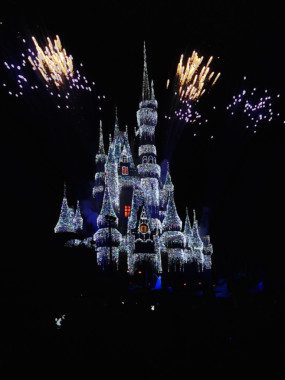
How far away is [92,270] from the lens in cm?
2575

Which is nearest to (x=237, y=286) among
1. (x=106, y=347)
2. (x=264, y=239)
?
(x=106, y=347)

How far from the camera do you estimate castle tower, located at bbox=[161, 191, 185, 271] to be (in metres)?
39.7

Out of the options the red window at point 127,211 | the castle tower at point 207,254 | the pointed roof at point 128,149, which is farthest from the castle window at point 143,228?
the castle tower at point 207,254

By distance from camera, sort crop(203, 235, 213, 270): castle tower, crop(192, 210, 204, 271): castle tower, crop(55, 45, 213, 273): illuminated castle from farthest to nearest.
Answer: crop(203, 235, 213, 270): castle tower
crop(192, 210, 204, 271): castle tower
crop(55, 45, 213, 273): illuminated castle

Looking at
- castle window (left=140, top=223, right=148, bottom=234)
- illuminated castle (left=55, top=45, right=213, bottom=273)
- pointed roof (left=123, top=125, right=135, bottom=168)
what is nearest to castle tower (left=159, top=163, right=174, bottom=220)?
illuminated castle (left=55, top=45, right=213, bottom=273)

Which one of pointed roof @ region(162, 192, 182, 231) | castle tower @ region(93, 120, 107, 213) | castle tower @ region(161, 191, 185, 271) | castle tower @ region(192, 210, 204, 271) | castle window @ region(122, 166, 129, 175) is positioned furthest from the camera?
castle tower @ region(93, 120, 107, 213)

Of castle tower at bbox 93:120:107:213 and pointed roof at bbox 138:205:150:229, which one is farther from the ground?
castle tower at bbox 93:120:107:213

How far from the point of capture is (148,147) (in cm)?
4562

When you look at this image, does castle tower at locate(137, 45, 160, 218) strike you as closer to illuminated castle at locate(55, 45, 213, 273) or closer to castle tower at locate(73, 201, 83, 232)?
illuminated castle at locate(55, 45, 213, 273)

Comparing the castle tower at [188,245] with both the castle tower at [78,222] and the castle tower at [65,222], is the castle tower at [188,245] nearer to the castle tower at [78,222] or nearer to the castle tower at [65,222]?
the castle tower at [78,222]

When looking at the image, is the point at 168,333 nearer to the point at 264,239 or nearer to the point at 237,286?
the point at 237,286

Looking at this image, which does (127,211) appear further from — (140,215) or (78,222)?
(78,222)

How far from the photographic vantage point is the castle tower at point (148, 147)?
43.9m

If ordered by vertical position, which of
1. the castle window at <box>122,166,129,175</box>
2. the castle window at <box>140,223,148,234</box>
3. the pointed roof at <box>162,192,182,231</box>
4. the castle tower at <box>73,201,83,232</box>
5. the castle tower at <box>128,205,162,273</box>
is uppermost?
the castle window at <box>122,166,129,175</box>
